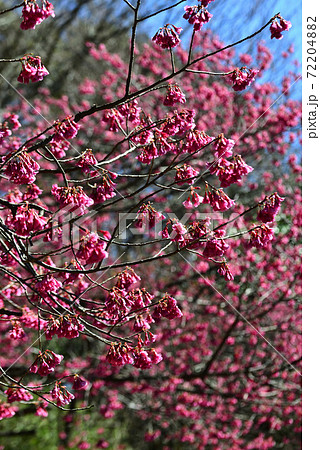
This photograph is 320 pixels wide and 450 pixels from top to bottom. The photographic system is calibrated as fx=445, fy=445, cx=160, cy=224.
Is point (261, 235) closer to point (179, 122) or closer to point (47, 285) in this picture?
point (179, 122)

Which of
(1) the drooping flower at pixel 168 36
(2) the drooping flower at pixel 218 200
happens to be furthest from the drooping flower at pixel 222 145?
(1) the drooping flower at pixel 168 36

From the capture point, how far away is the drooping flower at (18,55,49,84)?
2555mm

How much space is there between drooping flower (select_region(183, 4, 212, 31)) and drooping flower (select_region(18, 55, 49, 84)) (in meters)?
0.92

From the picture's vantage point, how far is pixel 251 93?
8297mm

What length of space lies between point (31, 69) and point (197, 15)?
1.02 meters

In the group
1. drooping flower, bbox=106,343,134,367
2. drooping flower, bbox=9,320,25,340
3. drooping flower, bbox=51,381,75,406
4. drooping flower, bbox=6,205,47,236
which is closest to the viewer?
drooping flower, bbox=6,205,47,236

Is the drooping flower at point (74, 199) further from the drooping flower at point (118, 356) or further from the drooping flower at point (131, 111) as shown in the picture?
the drooping flower at point (131, 111)

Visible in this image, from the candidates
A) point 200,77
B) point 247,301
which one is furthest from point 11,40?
point 247,301

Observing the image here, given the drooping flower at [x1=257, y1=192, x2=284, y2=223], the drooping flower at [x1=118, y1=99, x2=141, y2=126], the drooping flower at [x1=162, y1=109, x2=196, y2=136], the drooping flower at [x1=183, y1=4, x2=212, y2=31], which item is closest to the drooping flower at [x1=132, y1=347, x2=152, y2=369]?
the drooping flower at [x1=257, y1=192, x2=284, y2=223]

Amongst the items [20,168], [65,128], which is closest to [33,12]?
[65,128]

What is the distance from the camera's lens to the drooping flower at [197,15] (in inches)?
102

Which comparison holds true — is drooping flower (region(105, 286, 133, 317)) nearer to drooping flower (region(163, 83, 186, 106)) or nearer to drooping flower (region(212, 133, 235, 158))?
drooping flower (region(212, 133, 235, 158))

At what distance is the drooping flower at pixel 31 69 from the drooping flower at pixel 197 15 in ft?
3.01

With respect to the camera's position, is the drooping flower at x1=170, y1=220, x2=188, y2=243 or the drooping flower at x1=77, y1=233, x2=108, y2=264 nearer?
the drooping flower at x1=77, y1=233, x2=108, y2=264
